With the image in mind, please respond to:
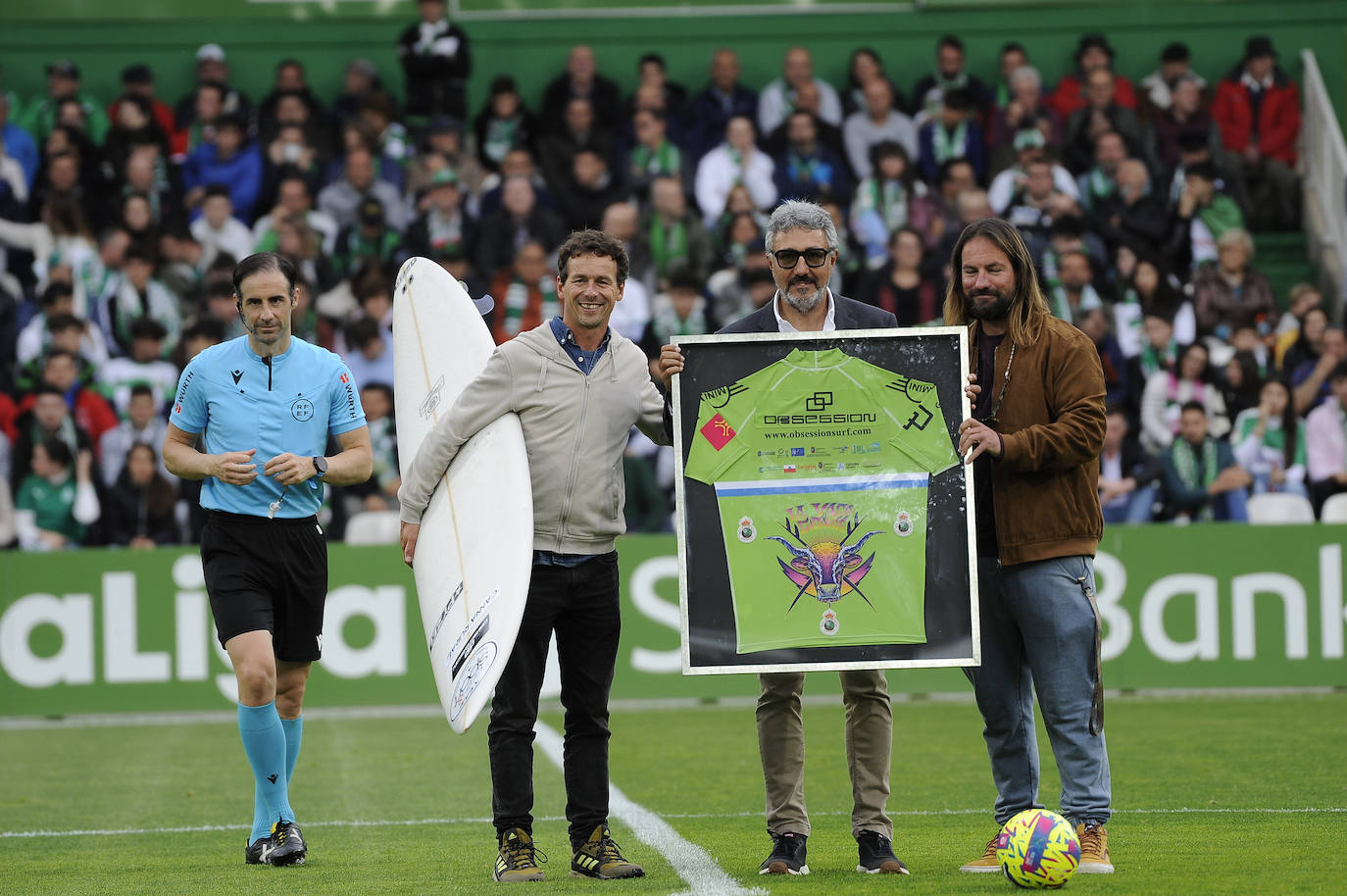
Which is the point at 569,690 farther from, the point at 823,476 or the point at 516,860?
the point at 823,476

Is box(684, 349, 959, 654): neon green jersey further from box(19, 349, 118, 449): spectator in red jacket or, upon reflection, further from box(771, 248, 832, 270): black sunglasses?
box(19, 349, 118, 449): spectator in red jacket

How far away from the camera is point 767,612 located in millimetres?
6035

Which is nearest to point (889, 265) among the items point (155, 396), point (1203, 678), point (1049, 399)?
point (1203, 678)

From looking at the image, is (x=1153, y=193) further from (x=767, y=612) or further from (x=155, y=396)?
(x=767, y=612)

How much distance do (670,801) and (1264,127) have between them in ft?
42.8

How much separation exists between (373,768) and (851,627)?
469 cm

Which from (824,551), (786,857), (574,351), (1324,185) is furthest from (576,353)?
(1324,185)

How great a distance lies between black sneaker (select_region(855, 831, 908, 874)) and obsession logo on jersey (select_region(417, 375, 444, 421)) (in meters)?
2.38

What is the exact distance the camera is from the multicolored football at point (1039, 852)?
5.50 metres

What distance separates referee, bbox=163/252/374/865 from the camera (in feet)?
22.3

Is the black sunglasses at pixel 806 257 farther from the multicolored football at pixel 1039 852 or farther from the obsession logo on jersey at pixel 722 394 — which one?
the multicolored football at pixel 1039 852

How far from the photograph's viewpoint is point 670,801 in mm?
8344

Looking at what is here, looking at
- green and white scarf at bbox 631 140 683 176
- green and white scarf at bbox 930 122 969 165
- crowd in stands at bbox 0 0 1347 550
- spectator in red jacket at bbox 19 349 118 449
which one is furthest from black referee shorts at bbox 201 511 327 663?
green and white scarf at bbox 930 122 969 165

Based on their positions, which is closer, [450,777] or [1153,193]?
[450,777]
